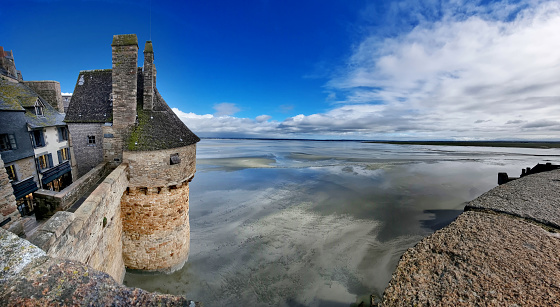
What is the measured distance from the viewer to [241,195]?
71.2 feet

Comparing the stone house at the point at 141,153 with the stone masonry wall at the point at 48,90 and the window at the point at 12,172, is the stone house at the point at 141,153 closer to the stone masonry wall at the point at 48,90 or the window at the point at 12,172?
the window at the point at 12,172

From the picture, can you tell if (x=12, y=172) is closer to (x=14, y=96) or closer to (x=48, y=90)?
(x=14, y=96)

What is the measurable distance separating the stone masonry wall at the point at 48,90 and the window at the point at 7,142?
7.73 m

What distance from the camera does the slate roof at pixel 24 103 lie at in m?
14.4

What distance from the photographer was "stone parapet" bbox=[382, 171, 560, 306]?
A: 285 centimetres

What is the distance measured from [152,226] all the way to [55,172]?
63.5 feet

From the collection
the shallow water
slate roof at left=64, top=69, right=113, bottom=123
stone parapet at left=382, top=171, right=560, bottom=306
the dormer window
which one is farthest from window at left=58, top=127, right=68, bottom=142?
stone parapet at left=382, top=171, right=560, bottom=306

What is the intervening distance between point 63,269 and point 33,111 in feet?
80.3

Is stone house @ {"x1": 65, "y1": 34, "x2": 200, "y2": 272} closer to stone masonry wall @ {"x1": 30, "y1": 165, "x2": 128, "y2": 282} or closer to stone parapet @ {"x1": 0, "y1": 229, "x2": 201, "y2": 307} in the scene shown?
stone masonry wall @ {"x1": 30, "y1": 165, "x2": 128, "y2": 282}

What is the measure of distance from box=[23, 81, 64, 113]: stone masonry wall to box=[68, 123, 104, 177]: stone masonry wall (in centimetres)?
1664

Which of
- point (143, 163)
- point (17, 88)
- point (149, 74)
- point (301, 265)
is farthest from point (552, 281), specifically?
point (17, 88)

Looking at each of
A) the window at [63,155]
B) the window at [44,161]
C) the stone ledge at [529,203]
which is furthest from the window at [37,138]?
the stone ledge at [529,203]

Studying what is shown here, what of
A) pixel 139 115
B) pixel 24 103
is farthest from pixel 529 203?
pixel 24 103

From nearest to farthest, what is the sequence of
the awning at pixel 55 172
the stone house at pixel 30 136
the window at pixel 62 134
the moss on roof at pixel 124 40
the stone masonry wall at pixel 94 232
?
the stone masonry wall at pixel 94 232 → the moss on roof at pixel 124 40 → the stone house at pixel 30 136 → the awning at pixel 55 172 → the window at pixel 62 134
